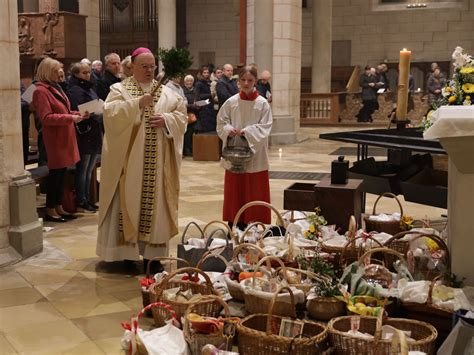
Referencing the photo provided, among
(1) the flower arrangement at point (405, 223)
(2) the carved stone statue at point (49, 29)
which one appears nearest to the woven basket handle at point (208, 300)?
(1) the flower arrangement at point (405, 223)

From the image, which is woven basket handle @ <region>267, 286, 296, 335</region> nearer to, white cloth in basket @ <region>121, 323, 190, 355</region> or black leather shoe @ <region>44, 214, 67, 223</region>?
white cloth in basket @ <region>121, 323, 190, 355</region>

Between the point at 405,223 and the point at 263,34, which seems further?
the point at 263,34

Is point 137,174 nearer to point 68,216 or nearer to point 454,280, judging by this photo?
point 68,216

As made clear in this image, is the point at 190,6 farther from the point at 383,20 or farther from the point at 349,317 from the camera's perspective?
the point at 349,317

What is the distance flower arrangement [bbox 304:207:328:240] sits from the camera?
539 centimetres

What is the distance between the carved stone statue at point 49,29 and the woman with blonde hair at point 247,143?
24.3 ft

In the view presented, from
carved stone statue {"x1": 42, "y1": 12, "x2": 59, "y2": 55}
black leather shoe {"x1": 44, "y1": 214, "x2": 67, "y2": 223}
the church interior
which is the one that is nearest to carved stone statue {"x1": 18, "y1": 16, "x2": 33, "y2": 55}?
the church interior

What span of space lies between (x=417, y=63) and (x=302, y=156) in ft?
40.2

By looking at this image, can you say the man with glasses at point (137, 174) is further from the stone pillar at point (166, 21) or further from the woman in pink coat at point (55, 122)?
Answer: the stone pillar at point (166, 21)

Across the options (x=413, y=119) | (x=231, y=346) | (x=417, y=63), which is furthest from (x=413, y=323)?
(x=417, y=63)

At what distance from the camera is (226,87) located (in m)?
12.8

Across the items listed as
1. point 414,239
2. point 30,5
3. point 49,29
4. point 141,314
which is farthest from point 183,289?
point 30,5

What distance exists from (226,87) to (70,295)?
809 cm

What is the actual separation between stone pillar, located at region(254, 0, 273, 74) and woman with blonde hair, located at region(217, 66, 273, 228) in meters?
7.94
